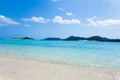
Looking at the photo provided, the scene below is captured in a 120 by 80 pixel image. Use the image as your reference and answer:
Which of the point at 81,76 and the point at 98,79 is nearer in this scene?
the point at 98,79

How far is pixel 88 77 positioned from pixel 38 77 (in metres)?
1.95

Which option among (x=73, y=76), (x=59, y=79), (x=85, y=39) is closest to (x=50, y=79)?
(x=59, y=79)

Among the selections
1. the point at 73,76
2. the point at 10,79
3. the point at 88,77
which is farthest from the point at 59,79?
the point at 10,79

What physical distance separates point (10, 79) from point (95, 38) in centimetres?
9090

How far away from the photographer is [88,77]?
6.82 meters

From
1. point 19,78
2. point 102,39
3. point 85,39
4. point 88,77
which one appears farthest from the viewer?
point 85,39

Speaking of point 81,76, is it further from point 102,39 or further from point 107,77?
point 102,39

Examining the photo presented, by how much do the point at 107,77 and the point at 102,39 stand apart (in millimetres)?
88607

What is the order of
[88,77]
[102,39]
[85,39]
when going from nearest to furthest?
[88,77] < [102,39] < [85,39]

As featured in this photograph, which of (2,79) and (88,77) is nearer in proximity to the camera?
(2,79)

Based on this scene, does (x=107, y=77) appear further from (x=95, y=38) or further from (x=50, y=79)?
(x=95, y=38)

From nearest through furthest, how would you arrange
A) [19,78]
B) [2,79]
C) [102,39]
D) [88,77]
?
[2,79]
[19,78]
[88,77]
[102,39]

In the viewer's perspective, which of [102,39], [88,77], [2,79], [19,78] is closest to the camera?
[2,79]

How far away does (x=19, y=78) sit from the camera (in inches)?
247
